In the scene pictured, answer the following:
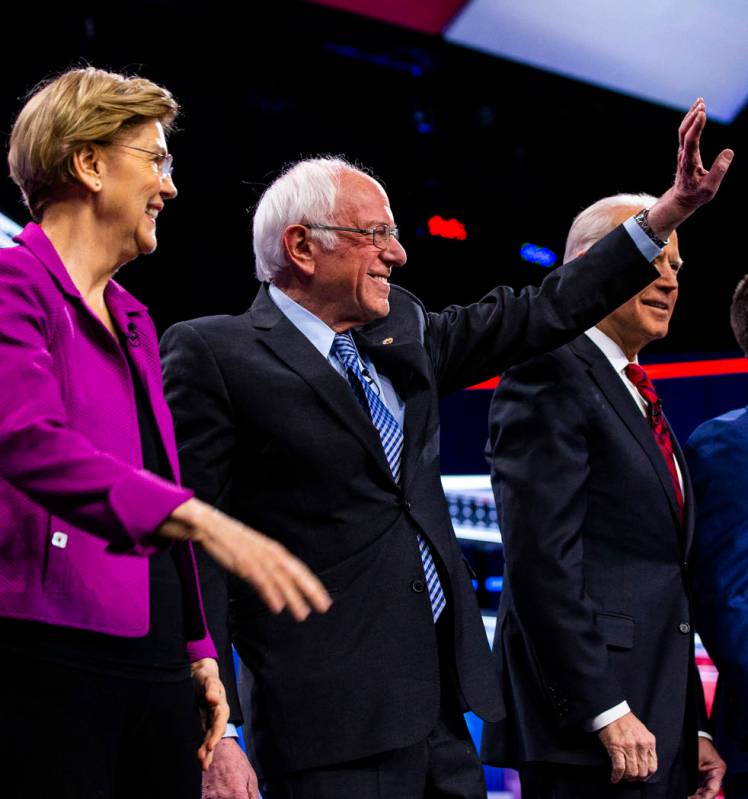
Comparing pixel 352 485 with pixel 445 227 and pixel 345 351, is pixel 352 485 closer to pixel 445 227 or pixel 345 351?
pixel 345 351

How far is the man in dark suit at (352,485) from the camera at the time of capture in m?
1.93

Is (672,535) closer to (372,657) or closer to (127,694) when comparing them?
(372,657)

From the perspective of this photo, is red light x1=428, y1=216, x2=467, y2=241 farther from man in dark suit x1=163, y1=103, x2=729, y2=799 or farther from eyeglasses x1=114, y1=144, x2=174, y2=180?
eyeglasses x1=114, y1=144, x2=174, y2=180

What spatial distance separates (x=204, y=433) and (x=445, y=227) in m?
5.81

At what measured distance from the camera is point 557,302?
7.53 ft

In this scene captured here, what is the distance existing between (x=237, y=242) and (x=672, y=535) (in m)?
4.81

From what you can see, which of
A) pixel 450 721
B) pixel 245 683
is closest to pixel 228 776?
pixel 245 683

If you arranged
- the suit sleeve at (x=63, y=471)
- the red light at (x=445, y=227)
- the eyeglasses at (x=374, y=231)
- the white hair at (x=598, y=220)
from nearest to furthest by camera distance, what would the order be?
the suit sleeve at (x=63, y=471)
the eyeglasses at (x=374, y=231)
the white hair at (x=598, y=220)
the red light at (x=445, y=227)

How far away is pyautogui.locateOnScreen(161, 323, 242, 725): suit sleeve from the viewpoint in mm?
1938

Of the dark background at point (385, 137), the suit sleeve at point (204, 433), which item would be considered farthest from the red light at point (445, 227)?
the suit sleeve at point (204, 433)

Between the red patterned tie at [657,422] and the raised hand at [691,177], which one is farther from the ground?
the raised hand at [691,177]

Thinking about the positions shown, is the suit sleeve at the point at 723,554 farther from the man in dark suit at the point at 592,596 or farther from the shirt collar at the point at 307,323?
the shirt collar at the point at 307,323

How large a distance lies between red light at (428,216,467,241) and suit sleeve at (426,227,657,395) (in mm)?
5304

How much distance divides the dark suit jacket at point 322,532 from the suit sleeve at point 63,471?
0.64 m
